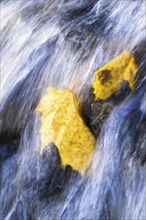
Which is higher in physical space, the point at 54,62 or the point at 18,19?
the point at 18,19

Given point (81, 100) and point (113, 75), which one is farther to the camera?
point (81, 100)

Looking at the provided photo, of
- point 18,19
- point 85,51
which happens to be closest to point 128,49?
point 85,51

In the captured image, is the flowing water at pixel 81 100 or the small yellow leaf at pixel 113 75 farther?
the small yellow leaf at pixel 113 75

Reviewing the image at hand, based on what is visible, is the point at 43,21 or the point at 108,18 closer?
the point at 108,18

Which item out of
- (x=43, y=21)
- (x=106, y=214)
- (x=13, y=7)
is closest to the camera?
(x=106, y=214)

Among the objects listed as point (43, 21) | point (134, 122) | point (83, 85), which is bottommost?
point (134, 122)

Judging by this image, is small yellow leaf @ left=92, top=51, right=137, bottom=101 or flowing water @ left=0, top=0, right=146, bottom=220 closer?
flowing water @ left=0, top=0, right=146, bottom=220

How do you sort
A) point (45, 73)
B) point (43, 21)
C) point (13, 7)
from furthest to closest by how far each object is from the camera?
point (13, 7)
point (43, 21)
point (45, 73)

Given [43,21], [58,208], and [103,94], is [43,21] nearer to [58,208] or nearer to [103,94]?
[103,94]
